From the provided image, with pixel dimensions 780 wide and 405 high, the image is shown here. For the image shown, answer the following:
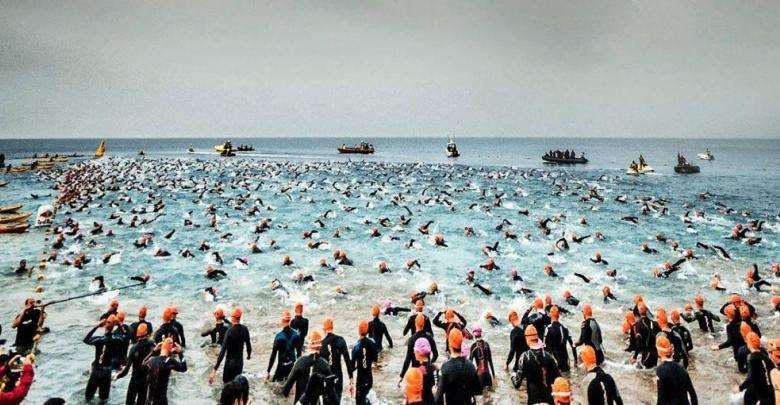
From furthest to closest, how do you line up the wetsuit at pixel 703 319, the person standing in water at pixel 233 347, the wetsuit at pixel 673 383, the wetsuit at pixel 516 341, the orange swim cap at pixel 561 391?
the wetsuit at pixel 703 319 → the wetsuit at pixel 516 341 → the person standing in water at pixel 233 347 → the wetsuit at pixel 673 383 → the orange swim cap at pixel 561 391

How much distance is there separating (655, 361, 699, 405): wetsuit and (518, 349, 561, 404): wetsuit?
5.17 feet

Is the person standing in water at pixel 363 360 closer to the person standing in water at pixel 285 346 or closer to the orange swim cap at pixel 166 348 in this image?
the person standing in water at pixel 285 346

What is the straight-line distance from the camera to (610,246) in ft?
84.4

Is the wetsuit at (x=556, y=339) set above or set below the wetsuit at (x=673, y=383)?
below

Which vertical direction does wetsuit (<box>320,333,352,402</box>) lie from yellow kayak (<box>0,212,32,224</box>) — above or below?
above

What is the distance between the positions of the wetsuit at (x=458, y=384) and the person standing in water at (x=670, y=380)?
2.85 meters

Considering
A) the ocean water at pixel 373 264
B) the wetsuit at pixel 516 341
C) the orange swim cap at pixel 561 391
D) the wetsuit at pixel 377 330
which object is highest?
the orange swim cap at pixel 561 391

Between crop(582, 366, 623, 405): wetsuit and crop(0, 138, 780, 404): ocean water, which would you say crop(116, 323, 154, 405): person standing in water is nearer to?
crop(0, 138, 780, 404): ocean water

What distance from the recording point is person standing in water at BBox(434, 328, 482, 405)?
6234mm

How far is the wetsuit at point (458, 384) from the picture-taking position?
20.5ft

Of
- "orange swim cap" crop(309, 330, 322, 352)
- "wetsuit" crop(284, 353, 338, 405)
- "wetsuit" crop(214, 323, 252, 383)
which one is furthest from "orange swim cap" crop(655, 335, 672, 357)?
"wetsuit" crop(214, 323, 252, 383)

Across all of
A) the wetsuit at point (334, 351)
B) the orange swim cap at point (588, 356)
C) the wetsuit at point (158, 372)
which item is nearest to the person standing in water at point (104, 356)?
the wetsuit at point (158, 372)

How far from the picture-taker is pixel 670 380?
6.36 metres

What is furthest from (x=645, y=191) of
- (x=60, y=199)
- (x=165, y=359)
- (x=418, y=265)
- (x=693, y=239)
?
(x=60, y=199)
